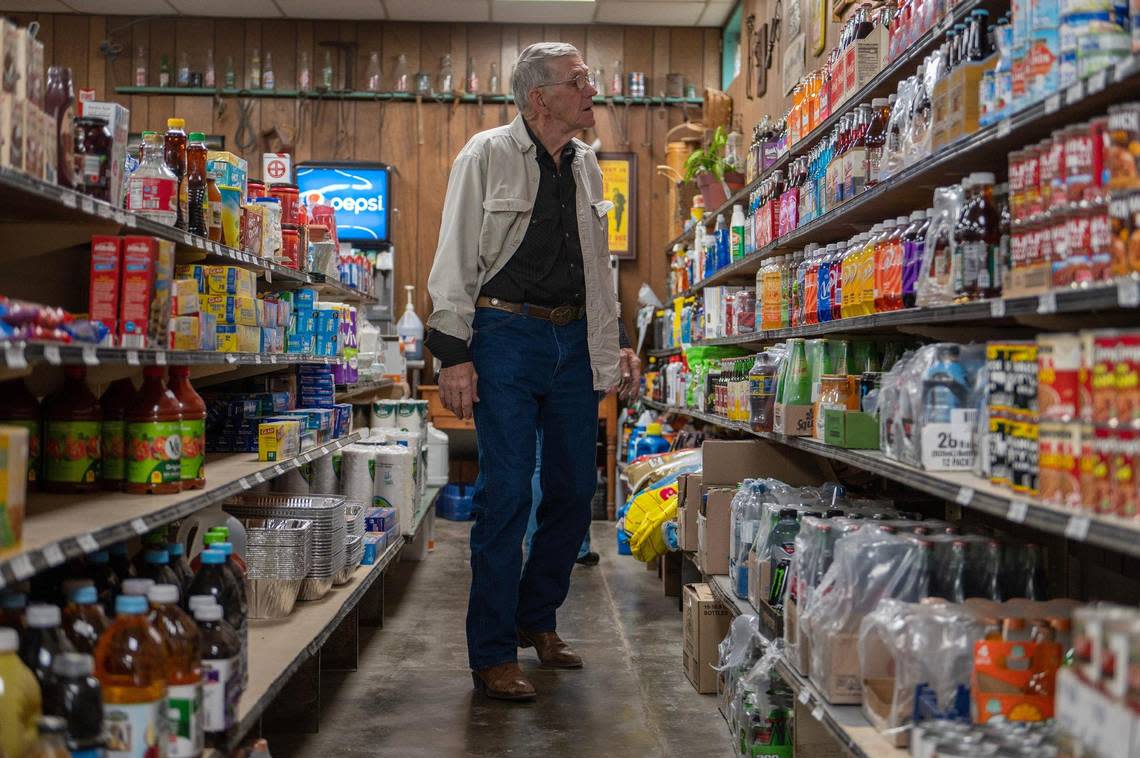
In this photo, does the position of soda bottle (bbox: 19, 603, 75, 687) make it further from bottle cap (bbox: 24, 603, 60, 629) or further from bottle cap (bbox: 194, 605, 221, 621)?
bottle cap (bbox: 194, 605, 221, 621)

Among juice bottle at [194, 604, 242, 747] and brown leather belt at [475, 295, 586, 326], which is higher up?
brown leather belt at [475, 295, 586, 326]

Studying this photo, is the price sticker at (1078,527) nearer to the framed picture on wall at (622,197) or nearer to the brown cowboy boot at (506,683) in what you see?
the brown cowboy boot at (506,683)

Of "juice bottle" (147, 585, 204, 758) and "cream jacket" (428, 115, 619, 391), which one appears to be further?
"cream jacket" (428, 115, 619, 391)

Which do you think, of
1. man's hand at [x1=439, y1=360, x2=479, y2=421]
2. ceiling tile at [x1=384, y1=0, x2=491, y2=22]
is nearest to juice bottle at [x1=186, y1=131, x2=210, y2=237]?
man's hand at [x1=439, y1=360, x2=479, y2=421]

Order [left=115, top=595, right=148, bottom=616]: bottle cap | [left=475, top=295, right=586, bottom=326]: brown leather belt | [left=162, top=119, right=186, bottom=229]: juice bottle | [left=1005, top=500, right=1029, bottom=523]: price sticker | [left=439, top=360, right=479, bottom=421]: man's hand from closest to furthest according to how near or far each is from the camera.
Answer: [left=1005, top=500, right=1029, bottom=523]: price sticker, [left=115, top=595, right=148, bottom=616]: bottle cap, [left=162, top=119, right=186, bottom=229]: juice bottle, [left=439, top=360, right=479, bottom=421]: man's hand, [left=475, top=295, right=586, bottom=326]: brown leather belt

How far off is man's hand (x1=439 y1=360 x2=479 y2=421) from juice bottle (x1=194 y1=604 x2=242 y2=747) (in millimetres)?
1343

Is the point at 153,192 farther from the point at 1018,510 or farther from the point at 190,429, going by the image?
the point at 1018,510

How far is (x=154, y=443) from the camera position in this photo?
264 cm

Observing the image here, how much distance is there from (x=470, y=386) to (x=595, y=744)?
1.16m

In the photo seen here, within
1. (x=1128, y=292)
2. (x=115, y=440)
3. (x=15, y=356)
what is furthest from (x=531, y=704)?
(x=1128, y=292)

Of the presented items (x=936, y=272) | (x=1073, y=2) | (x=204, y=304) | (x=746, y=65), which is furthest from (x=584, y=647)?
(x=746, y=65)

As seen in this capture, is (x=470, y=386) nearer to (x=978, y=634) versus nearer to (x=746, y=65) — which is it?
(x=978, y=634)

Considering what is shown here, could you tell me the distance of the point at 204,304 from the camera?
318cm

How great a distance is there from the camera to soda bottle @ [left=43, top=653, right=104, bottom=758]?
1759mm
